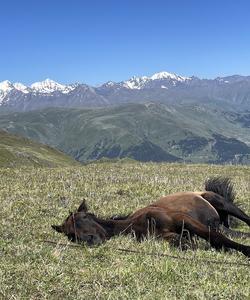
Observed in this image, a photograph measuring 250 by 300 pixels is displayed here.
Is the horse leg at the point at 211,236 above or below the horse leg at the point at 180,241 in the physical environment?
above

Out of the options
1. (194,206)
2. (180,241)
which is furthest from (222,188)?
(180,241)

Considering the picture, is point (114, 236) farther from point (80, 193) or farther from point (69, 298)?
point (80, 193)

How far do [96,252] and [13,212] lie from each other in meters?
5.74

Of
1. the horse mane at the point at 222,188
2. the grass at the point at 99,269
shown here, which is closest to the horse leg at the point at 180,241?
the grass at the point at 99,269

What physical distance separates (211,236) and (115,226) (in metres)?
2.61

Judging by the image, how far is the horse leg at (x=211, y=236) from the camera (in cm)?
845

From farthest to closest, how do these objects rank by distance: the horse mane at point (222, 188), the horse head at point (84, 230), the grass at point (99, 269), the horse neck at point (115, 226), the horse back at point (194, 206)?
the horse mane at point (222, 188) → the horse back at point (194, 206) → the horse neck at point (115, 226) → the horse head at point (84, 230) → the grass at point (99, 269)

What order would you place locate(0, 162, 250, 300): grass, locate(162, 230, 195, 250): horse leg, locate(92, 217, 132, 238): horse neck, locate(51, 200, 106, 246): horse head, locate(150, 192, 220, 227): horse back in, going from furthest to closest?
locate(150, 192, 220, 227): horse back
locate(92, 217, 132, 238): horse neck
locate(51, 200, 106, 246): horse head
locate(162, 230, 195, 250): horse leg
locate(0, 162, 250, 300): grass

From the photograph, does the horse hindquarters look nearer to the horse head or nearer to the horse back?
the horse back

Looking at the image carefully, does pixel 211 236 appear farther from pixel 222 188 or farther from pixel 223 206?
pixel 222 188

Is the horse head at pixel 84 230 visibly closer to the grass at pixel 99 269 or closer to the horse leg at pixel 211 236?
the grass at pixel 99 269

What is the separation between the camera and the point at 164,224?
9.72 meters

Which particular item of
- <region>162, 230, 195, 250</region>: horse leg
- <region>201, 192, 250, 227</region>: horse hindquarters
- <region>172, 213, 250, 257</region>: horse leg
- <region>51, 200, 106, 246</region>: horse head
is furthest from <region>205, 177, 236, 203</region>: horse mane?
<region>51, 200, 106, 246</region>: horse head

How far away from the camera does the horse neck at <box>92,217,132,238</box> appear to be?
10.3 metres
